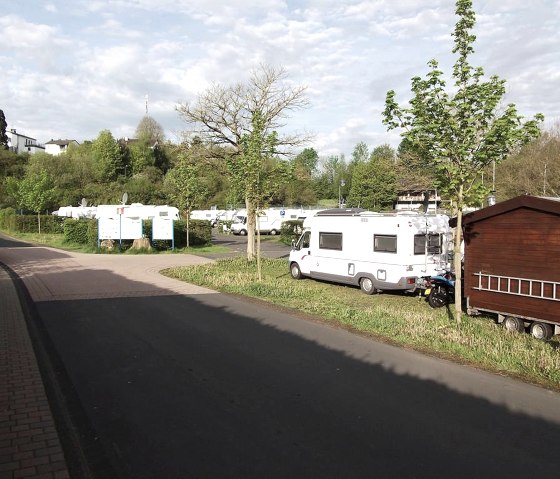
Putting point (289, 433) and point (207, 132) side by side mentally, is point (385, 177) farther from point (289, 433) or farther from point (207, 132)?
point (289, 433)

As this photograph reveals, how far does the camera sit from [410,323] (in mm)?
9852

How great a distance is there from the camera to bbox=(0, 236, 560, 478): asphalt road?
4.23 meters

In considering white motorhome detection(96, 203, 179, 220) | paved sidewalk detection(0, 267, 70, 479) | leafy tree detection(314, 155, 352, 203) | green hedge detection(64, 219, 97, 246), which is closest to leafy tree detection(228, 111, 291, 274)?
paved sidewalk detection(0, 267, 70, 479)

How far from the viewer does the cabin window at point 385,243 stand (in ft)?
46.2

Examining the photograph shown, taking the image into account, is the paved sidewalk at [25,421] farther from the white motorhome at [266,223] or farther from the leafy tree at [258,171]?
the white motorhome at [266,223]

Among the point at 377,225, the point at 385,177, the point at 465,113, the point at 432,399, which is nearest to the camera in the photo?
the point at 432,399

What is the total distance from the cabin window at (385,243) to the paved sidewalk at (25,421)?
9.37 m

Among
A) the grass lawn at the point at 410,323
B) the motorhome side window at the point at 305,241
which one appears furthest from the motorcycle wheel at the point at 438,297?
the motorhome side window at the point at 305,241

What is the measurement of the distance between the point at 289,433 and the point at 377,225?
10.3 metres

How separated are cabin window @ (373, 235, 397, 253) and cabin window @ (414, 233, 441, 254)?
591 millimetres

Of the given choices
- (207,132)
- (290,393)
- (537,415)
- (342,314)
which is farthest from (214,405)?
(207,132)

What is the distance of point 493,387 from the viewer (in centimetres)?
630

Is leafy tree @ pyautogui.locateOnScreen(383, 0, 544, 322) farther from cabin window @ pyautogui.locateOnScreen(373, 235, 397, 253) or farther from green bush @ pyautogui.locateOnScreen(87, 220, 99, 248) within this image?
green bush @ pyautogui.locateOnScreen(87, 220, 99, 248)

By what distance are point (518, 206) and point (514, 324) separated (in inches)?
86.7
